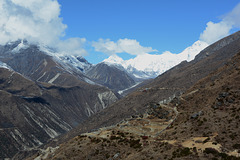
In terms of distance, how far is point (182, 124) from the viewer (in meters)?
65.1

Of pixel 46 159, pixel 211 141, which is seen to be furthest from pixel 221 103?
pixel 46 159

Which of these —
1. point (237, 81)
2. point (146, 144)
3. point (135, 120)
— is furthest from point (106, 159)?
point (237, 81)

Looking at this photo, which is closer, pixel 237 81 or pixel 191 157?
pixel 191 157

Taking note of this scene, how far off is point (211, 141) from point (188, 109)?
29517 mm

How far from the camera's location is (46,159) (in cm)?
7369

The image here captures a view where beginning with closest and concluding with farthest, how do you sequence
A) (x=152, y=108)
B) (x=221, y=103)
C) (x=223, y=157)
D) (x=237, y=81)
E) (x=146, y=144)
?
(x=223, y=157), (x=146, y=144), (x=221, y=103), (x=237, y=81), (x=152, y=108)

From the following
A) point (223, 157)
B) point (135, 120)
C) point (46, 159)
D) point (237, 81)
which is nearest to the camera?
point (223, 157)

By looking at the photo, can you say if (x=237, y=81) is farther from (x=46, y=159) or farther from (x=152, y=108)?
(x=46, y=159)

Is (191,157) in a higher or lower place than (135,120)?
lower

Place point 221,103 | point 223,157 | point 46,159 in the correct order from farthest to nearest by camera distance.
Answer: point 46,159 → point 221,103 → point 223,157

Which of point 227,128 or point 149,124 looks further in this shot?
point 149,124

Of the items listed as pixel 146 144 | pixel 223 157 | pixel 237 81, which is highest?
pixel 237 81

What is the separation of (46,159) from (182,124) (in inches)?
1775

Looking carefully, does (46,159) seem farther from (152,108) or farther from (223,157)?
(223,157)
